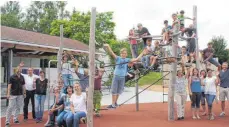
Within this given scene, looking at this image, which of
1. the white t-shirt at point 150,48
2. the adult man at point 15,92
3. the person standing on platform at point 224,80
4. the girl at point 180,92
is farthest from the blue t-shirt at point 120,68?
the person standing on platform at point 224,80

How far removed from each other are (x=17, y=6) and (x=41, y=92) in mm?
50136

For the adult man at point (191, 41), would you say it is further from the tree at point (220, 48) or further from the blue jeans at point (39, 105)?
the tree at point (220, 48)

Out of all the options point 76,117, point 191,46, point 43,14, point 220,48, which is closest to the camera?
point 76,117

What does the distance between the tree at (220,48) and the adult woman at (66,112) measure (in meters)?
27.4

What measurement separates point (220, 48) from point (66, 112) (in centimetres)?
2880

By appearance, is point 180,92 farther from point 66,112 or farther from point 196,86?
point 66,112

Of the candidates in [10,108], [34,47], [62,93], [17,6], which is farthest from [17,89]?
[17,6]

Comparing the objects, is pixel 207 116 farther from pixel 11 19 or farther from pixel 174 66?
pixel 11 19

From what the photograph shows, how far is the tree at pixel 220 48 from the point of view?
3343 centimetres

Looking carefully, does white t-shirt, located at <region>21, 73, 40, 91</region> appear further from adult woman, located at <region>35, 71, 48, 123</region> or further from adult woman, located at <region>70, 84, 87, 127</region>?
adult woman, located at <region>70, 84, 87, 127</region>

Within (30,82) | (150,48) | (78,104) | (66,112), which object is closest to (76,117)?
(78,104)

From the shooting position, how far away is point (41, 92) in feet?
31.6

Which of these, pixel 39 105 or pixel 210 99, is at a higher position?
pixel 210 99

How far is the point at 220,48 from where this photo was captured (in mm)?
34000
